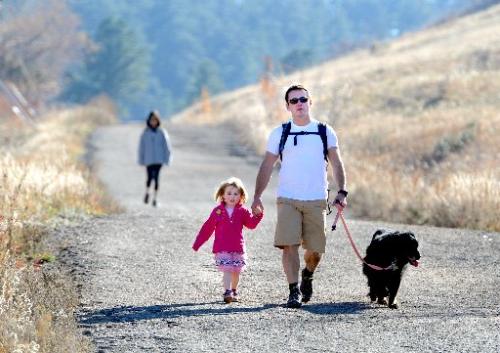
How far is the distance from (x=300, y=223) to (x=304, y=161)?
18.9 inches

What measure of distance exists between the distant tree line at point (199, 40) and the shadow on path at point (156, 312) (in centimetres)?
8482

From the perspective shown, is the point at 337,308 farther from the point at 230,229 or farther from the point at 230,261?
the point at 230,229

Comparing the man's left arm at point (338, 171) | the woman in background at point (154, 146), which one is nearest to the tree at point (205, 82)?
the woman in background at point (154, 146)

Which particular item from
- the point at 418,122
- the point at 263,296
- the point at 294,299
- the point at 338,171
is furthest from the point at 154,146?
the point at 418,122

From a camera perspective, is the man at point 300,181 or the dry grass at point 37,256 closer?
the dry grass at point 37,256

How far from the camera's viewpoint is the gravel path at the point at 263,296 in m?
7.83

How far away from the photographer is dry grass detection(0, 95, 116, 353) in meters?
7.37

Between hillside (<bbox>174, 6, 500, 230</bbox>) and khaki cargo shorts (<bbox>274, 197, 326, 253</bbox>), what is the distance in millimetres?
1009

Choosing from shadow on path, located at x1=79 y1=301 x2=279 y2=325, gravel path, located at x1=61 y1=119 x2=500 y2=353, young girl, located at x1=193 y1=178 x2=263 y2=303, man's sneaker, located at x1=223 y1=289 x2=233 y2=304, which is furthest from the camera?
young girl, located at x1=193 y1=178 x2=263 y2=303

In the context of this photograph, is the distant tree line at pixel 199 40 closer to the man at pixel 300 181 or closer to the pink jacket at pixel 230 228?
the pink jacket at pixel 230 228

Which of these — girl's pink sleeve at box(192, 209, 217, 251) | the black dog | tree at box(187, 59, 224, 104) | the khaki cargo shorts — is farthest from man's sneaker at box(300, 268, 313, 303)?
tree at box(187, 59, 224, 104)

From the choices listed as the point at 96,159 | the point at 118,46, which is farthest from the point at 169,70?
the point at 96,159

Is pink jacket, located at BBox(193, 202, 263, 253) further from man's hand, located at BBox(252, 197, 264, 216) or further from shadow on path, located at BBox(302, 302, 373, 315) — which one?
shadow on path, located at BBox(302, 302, 373, 315)

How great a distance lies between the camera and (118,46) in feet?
350
